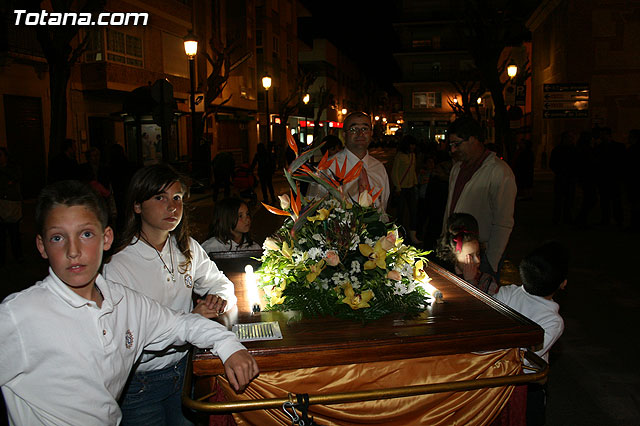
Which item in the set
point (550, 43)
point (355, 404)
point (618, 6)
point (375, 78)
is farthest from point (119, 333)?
point (375, 78)

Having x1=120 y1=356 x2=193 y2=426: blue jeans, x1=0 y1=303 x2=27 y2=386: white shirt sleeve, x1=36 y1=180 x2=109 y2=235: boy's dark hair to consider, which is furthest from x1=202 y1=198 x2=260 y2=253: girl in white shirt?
x1=0 y1=303 x2=27 y2=386: white shirt sleeve

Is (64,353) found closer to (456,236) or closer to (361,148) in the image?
(456,236)

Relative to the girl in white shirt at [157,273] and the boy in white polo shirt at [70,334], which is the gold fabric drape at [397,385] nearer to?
the boy in white polo shirt at [70,334]

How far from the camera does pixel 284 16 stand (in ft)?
132

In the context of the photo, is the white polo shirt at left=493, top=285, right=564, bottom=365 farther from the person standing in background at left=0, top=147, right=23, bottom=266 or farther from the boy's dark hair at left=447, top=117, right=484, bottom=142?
the person standing in background at left=0, top=147, right=23, bottom=266

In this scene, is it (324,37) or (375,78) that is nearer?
(324,37)

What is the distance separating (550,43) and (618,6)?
4.26 m

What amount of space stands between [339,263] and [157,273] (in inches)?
38.7

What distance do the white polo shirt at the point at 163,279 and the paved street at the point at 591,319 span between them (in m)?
2.80

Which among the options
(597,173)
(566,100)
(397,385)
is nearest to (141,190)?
(397,385)

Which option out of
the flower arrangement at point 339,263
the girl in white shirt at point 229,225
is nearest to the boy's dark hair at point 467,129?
the flower arrangement at point 339,263

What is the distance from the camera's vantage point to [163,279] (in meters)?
2.81

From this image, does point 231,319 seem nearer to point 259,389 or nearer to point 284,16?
point 259,389

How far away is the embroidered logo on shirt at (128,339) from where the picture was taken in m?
2.14
